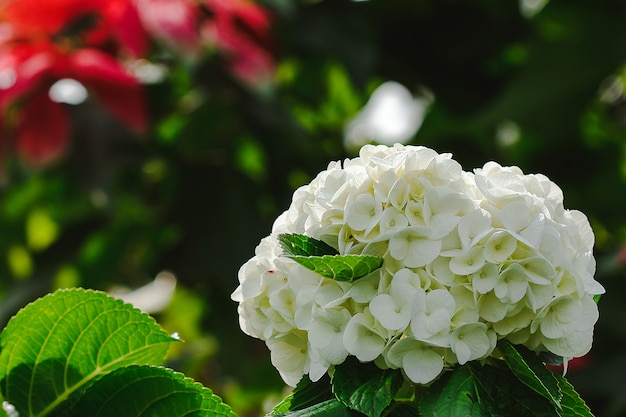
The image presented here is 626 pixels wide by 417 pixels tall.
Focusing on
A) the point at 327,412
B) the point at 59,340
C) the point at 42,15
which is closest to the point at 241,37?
the point at 42,15

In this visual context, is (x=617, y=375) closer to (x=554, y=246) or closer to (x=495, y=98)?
(x=495, y=98)

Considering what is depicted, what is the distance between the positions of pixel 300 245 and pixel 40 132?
816 mm

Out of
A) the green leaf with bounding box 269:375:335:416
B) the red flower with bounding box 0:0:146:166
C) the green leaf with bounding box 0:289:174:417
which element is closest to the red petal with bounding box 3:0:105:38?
the red flower with bounding box 0:0:146:166

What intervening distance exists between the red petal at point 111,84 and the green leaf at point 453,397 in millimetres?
854

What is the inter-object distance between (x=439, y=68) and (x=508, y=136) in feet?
1.02

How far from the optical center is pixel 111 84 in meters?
1.29

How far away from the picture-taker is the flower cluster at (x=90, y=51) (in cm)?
125

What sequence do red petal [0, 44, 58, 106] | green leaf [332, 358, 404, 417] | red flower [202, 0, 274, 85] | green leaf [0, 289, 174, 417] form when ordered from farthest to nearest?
red flower [202, 0, 274, 85] < red petal [0, 44, 58, 106] < green leaf [0, 289, 174, 417] < green leaf [332, 358, 404, 417]

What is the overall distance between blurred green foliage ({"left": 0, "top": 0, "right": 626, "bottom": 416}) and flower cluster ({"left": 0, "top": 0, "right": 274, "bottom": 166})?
0.05 m

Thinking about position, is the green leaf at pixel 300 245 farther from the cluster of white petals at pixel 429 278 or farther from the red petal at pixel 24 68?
the red petal at pixel 24 68

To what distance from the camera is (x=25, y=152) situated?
4.11 ft

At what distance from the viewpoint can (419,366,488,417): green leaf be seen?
1.63 ft

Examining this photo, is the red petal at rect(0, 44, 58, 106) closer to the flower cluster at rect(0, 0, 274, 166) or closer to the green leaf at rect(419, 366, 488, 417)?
the flower cluster at rect(0, 0, 274, 166)

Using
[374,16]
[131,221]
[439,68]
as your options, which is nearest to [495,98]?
[439,68]
